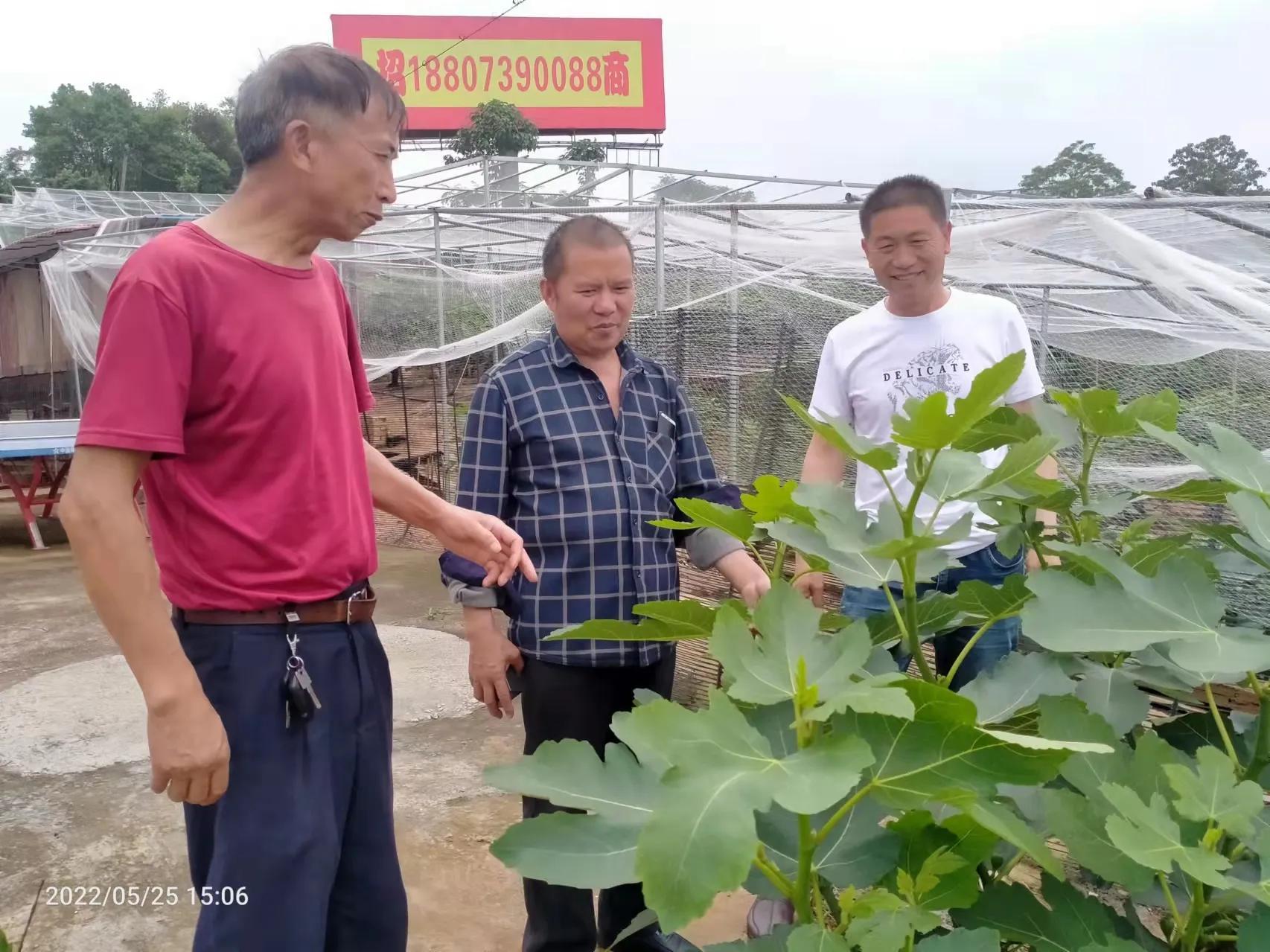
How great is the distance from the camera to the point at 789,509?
751 mm

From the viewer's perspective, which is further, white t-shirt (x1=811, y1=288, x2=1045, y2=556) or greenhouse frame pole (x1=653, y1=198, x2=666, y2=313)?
greenhouse frame pole (x1=653, y1=198, x2=666, y2=313)

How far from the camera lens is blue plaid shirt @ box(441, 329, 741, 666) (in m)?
2.08

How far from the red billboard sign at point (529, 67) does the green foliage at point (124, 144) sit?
975 cm

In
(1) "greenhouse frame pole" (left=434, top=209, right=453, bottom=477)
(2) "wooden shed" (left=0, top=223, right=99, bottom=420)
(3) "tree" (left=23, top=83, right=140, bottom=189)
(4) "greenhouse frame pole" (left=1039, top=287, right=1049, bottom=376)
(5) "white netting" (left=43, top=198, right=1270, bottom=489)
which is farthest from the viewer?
(3) "tree" (left=23, top=83, right=140, bottom=189)

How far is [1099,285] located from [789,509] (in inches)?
189

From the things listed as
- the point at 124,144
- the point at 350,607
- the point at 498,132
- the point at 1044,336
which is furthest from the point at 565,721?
the point at 124,144

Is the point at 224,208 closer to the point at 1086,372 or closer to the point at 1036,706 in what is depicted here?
the point at 1036,706

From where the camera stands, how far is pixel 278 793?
1.46m

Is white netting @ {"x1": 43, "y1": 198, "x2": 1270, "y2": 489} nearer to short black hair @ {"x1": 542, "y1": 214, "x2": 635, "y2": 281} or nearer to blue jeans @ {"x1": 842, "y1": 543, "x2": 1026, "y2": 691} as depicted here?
blue jeans @ {"x1": 842, "y1": 543, "x2": 1026, "y2": 691}

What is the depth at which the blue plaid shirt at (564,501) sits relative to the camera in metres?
2.08

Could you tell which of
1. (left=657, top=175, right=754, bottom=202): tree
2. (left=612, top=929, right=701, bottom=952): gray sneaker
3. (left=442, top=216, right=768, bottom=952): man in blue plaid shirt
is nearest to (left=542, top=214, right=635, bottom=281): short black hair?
(left=442, top=216, right=768, bottom=952): man in blue plaid shirt

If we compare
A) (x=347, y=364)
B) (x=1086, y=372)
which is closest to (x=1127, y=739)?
(x=347, y=364)

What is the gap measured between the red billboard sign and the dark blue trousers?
1030 inches

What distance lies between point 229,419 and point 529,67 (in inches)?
1115
